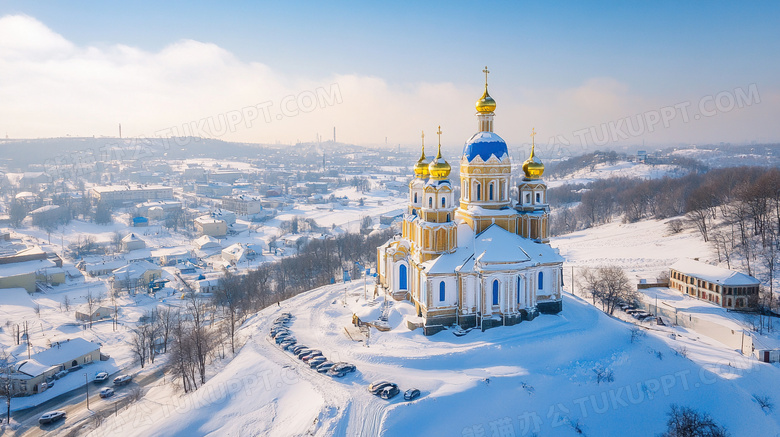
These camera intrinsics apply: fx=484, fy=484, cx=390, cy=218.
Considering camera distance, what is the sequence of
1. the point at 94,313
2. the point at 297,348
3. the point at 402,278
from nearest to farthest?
the point at 297,348 → the point at 402,278 → the point at 94,313

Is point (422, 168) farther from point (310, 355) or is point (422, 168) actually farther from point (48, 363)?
point (48, 363)

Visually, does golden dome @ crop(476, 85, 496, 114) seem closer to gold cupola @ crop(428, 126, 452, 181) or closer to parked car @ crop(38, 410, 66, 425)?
gold cupola @ crop(428, 126, 452, 181)

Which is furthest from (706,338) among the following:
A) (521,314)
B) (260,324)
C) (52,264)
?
(52,264)

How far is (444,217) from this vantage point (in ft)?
77.5

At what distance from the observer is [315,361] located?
20719mm

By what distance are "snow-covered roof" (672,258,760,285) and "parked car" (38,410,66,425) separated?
36406mm

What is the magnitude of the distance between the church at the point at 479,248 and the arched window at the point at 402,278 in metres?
0.05

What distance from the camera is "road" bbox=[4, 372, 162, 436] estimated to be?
2108 centimetres

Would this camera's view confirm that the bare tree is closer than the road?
Yes

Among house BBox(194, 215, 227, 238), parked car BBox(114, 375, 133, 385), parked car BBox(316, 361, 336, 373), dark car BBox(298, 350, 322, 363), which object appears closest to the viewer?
parked car BBox(316, 361, 336, 373)

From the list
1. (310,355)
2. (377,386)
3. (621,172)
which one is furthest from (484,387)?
(621,172)

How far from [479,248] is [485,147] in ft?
17.2

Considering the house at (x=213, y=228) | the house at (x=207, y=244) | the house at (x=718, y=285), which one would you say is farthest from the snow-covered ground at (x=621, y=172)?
the house at (x=207, y=244)

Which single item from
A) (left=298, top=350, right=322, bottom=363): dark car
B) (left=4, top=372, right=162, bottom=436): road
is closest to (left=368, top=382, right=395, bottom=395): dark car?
(left=298, top=350, right=322, bottom=363): dark car
